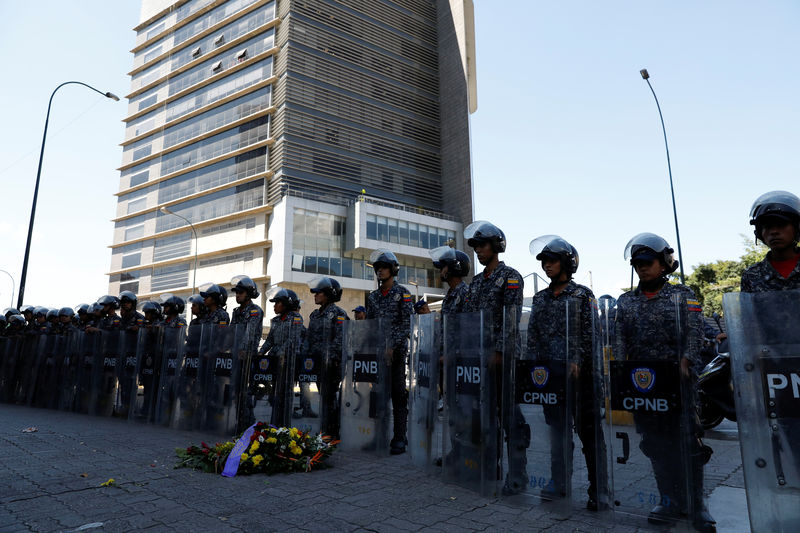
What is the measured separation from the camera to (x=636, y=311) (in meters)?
4.06

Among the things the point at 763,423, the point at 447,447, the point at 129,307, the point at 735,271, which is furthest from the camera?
the point at 735,271

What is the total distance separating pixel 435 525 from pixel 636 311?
89.8 inches

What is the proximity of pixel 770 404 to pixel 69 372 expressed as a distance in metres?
13.3

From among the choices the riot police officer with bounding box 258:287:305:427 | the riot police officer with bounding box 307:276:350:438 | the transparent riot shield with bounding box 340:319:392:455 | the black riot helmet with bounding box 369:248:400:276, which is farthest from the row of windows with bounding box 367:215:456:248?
the transparent riot shield with bounding box 340:319:392:455

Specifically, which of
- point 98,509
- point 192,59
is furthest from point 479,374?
point 192,59

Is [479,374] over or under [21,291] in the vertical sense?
under

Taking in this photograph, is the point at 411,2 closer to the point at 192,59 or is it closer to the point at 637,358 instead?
the point at 192,59

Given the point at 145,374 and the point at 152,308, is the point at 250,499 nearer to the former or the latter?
the point at 145,374

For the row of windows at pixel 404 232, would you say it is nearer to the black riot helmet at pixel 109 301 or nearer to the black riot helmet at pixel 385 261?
the black riot helmet at pixel 109 301

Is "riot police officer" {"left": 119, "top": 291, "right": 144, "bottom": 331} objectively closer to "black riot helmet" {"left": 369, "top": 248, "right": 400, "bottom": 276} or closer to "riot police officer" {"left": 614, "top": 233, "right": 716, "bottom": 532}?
"black riot helmet" {"left": 369, "top": 248, "right": 400, "bottom": 276}

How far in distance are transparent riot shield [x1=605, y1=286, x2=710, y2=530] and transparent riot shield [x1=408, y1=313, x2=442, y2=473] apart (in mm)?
1968

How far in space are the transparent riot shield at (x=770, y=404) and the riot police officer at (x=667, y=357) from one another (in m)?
0.46

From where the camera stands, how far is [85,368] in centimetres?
1121

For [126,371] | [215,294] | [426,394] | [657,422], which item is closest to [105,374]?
[126,371]
